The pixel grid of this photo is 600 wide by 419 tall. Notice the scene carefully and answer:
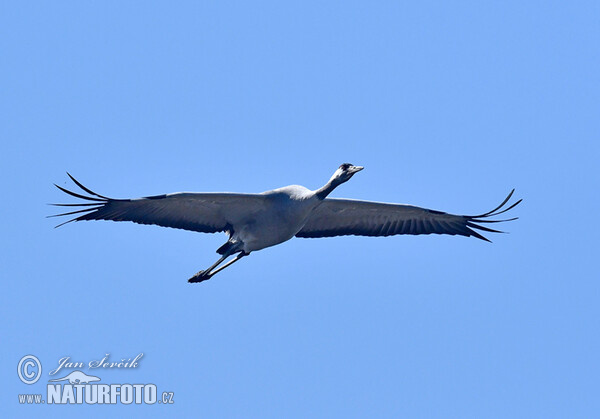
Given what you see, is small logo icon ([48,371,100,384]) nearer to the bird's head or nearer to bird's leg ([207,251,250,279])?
bird's leg ([207,251,250,279])

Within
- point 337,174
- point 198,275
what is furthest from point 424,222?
point 198,275

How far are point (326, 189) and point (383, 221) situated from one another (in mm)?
3298

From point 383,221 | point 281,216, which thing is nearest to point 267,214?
point 281,216

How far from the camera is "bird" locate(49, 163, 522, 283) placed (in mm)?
25812

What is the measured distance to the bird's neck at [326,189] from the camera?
25.6m

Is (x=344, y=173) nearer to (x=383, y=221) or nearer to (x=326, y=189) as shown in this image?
(x=326, y=189)

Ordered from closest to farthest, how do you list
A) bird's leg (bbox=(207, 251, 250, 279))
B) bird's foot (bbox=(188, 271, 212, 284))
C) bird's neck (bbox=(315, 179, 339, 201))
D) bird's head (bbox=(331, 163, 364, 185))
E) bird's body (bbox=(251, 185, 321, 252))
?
1. bird's head (bbox=(331, 163, 364, 185))
2. bird's neck (bbox=(315, 179, 339, 201))
3. bird's body (bbox=(251, 185, 321, 252))
4. bird's leg (bbox=(207, 251, 250, 279))
5. bird's foot (bbox=(188, 271, 212, 284))

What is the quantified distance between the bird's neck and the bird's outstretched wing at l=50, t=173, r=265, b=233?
134cm

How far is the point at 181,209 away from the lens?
26.6 metres

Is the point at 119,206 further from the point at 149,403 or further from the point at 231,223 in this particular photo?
the point at 149,403

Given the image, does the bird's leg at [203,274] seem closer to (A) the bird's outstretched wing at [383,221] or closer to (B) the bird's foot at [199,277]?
(B) the bird's foot at [199,277]

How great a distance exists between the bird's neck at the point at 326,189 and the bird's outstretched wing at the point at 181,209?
4.39 ft

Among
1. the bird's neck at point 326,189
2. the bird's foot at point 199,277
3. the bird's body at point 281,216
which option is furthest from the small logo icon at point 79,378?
the bird's neck at point 326,189

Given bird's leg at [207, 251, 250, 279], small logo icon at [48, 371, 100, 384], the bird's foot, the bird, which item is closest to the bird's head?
the bird
